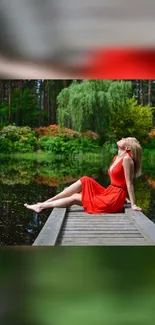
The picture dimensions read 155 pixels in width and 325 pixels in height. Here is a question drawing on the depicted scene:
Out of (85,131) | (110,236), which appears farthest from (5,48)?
(85,131)

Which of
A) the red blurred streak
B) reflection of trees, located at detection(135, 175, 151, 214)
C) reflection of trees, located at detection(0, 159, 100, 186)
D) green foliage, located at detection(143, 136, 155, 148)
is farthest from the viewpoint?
green foliage, located at detection(143, 136, 155, 148)

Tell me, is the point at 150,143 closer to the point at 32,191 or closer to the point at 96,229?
the point at 32,191

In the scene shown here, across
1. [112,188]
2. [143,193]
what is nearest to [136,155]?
[112,188]

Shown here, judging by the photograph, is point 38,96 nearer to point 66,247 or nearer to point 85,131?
point 85,131

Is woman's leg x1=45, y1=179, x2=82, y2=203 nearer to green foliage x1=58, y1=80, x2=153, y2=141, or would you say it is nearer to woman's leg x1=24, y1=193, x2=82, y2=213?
woman's leg x1=24, y1=193, x2=82, y2=213

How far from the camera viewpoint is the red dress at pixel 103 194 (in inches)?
141

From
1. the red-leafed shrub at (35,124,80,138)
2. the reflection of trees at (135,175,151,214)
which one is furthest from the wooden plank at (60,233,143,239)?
the red-leafed shrub at (35,124,80,138)

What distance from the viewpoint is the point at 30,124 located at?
33.8ft

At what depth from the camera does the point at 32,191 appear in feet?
20.0

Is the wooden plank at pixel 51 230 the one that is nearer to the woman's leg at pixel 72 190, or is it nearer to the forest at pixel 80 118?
the woman's leg at pixel 72 190

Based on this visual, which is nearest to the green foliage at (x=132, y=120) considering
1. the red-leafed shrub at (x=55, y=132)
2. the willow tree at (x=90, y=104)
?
the willow tree at (x=90, y=104)

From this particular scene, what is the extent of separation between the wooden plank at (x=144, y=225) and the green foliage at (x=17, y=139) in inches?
257

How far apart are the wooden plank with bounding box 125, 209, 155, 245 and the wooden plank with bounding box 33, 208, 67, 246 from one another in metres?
0.45

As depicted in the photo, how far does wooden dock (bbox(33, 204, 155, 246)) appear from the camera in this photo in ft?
8.72
